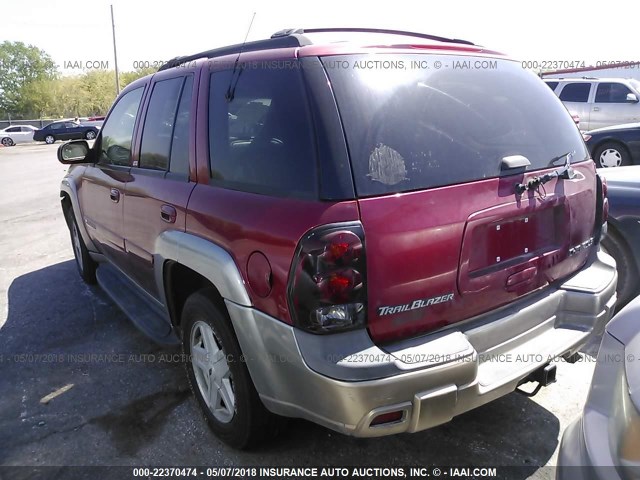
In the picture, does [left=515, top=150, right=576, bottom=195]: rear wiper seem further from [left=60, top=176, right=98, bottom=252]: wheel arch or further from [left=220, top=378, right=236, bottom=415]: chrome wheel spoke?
[left=60, top=176, right=98, bottom=252]: wheel arch

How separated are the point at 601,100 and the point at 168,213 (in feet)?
46.5

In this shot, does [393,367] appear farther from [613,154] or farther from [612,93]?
[612,93]

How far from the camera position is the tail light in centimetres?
189

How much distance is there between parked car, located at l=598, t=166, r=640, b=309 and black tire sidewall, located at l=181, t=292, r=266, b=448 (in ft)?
10.0

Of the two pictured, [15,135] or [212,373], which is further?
[15,135]

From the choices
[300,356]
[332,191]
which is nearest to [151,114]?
[332,191]

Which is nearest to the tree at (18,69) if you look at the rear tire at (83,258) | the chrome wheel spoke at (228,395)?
the rear tire at (83,258)

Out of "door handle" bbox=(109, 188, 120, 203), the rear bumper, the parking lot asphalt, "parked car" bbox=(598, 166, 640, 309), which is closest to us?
the rear bumper

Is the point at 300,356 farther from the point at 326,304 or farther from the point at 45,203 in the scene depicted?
the point at 45,203

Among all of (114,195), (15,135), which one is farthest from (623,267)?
(15,135)

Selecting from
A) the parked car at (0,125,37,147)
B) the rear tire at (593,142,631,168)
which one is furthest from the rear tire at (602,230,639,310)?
the parked car at (0,125,37,147)

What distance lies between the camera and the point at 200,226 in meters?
2.50

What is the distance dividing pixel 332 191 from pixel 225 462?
1.58 meters

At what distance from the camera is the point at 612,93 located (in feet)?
43.9
